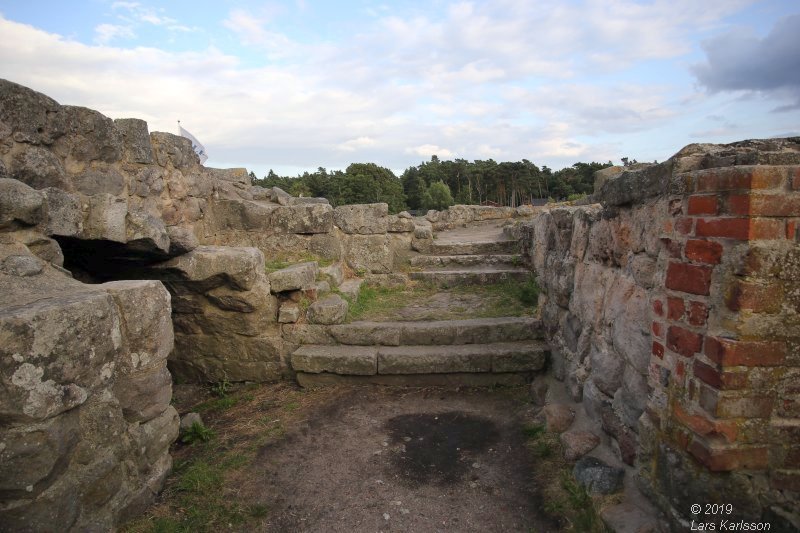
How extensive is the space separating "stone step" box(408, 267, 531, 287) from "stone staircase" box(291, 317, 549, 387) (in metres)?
1.63

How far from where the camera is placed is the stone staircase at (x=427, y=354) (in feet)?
13.8

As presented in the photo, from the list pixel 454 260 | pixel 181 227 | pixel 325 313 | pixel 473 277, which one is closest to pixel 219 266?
pixel 181 227

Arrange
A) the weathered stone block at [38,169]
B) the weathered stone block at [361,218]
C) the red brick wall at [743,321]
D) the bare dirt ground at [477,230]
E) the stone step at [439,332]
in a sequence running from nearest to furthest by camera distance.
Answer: the red brick wall at [743,321]
the weathered stone block at [38,169]
the stone step at [439,332]
the weathered stone block at [361,218]
the bare dirt ground at [477,230]

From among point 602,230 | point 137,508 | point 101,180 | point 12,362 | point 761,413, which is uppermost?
point 101,180

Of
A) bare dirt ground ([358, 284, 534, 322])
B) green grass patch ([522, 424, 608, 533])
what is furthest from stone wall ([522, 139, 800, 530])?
bare dirt ground ([358, 284, 534, 322])

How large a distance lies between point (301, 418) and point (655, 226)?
294 centimetres

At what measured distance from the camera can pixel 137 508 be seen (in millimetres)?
2484

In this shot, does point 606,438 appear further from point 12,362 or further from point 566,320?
point 12,362

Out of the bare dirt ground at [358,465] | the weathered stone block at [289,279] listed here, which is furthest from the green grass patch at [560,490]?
the weathered stone block at [289,279]

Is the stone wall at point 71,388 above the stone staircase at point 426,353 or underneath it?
above

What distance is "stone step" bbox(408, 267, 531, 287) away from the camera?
6309 millimetres

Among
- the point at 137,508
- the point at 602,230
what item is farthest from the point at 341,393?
the point at 602,230

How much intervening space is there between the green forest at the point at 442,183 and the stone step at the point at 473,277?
31546 mm

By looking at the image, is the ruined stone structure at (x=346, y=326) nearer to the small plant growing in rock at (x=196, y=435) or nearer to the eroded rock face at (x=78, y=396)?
the eroded rock face at (x=78, y=396)
